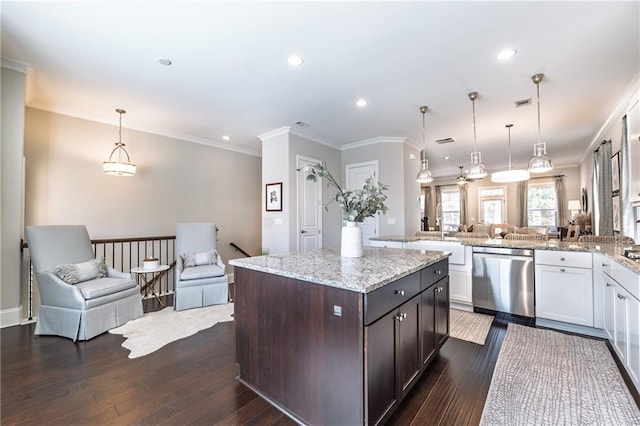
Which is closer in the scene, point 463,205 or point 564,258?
point 564,258

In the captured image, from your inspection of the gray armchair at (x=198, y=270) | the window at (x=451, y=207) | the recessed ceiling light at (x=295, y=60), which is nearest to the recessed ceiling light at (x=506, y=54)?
the recessed ceiling light at (x=295, y=60)

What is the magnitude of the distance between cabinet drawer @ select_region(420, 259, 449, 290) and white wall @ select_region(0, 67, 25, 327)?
14.1 ft

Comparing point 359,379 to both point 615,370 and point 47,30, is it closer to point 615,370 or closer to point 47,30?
point 615,370

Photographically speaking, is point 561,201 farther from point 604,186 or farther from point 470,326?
point 470,326

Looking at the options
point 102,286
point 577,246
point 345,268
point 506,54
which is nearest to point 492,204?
point 577,246

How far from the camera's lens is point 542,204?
29.9 ft

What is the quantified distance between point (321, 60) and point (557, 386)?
3.38 meters

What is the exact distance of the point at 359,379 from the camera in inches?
55.4

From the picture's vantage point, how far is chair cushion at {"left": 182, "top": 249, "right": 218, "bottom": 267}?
415 cm

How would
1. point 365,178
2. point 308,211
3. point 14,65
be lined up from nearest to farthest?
1. point 14,65
2. point 308,211
3. point 365,178

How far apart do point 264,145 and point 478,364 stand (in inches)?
179

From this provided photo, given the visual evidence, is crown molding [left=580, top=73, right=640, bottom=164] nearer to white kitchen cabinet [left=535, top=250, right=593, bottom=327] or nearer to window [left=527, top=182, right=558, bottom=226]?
white kitchen cabinet [left=535, top=250, right=593, bottom=327]

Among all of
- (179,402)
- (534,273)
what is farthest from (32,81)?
(534,273)

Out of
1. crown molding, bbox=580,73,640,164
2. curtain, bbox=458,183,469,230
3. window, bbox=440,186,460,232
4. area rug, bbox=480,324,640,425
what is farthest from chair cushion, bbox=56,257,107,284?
curtain, bbox=458,183,469,230
